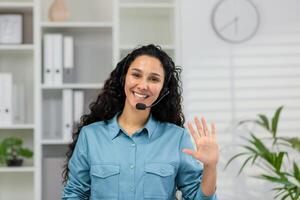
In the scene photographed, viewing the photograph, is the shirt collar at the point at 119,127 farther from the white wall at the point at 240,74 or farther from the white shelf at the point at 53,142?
the white shelf at the point at 53,142

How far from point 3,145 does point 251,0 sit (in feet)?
5.77

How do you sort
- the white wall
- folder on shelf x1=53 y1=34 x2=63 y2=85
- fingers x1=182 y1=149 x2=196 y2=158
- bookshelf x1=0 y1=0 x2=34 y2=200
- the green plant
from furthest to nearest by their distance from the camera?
bookshelf x1=0 y1=0 x2=34 y2=200, folder on shelf x1=53 y1=34 x2=63 y2=85, the white wall, the green plant, fingers x1=182 y1=149 x2=196 y2=158

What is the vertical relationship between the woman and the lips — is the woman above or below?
below

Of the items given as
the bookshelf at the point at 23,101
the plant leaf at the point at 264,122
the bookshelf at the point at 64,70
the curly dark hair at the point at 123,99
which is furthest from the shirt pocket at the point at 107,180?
the bookshelf at the point at 23,101

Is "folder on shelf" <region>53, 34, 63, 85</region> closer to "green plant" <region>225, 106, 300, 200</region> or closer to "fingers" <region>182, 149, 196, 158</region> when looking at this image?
"green plant" <region>225, 106, 300, 200</region>

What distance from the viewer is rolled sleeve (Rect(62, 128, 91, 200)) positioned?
1.86 meters

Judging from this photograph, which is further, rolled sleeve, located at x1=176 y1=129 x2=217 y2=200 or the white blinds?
the white blinds

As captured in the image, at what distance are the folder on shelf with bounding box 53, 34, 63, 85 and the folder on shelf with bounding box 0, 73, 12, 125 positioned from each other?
0.29 m

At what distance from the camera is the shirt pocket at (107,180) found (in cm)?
180

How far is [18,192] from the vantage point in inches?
146

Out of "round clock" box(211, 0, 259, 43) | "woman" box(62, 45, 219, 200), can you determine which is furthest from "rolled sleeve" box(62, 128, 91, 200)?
"round clock" box(211, 0, 259, 43)

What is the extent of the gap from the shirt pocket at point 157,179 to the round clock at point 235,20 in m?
1.75

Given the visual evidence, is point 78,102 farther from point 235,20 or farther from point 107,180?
point 107,180

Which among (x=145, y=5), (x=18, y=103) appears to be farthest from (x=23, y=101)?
(x=145, y=5)
